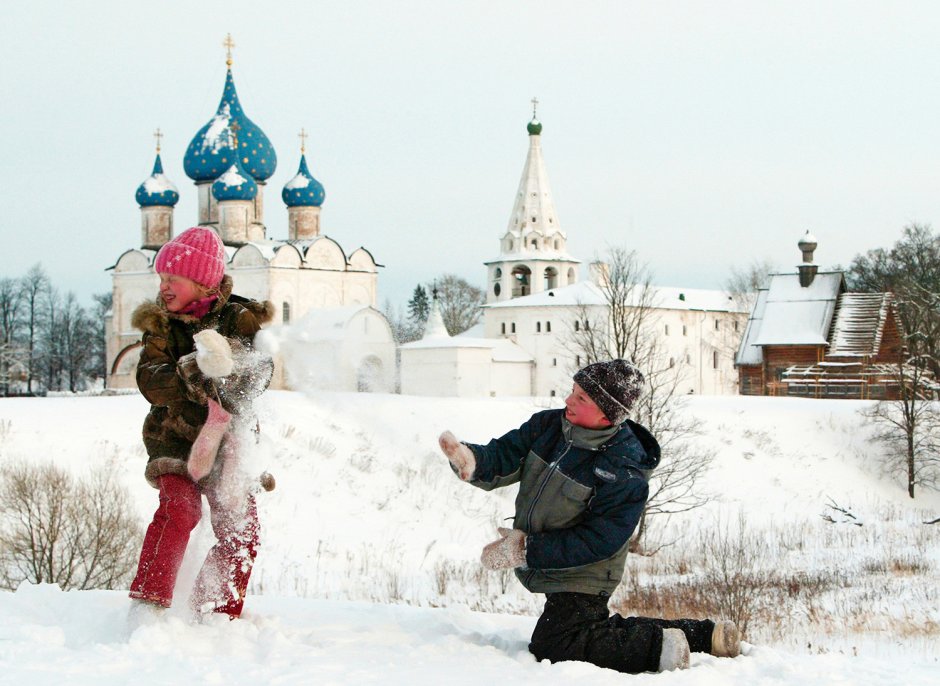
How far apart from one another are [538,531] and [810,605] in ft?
18.0

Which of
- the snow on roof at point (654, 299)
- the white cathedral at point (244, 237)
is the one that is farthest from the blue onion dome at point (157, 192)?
the snow on roof at point (654, 299)

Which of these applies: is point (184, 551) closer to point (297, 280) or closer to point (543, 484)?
point (543, 484)

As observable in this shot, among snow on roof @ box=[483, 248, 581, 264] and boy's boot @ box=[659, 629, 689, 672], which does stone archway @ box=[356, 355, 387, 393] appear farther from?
snow on roof @ box=[483, 248, 581, 264]

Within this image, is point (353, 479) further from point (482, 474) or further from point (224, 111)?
point (224, 111)

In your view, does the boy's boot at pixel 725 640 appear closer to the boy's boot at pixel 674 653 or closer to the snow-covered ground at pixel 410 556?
the snow-covered ground at pixel 410 556

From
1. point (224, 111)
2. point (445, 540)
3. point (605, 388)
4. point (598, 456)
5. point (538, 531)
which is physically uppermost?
point (224, 111)

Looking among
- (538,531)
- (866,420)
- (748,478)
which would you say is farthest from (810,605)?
(866,420)

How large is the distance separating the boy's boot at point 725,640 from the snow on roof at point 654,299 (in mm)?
42797

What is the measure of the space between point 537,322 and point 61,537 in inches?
1625

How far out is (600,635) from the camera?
4188 mm

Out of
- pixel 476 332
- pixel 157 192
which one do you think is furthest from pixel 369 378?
pixel 476 332

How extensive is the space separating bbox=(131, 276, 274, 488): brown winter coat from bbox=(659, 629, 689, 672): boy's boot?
1903 mm

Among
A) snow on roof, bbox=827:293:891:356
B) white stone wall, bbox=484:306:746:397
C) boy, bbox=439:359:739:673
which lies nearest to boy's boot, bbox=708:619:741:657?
boy, bbox=439:359:739:673

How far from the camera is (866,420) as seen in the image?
27266mm
